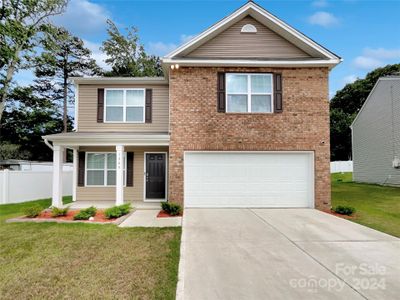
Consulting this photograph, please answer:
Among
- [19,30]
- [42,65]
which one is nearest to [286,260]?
[19,30]

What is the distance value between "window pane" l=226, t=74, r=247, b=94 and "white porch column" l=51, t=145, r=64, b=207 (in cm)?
697

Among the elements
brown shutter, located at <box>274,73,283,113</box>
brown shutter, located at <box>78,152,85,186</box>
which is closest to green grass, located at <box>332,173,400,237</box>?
brown shutter, located at <box>274,73,283,113</box>

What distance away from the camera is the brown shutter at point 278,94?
33.6ft

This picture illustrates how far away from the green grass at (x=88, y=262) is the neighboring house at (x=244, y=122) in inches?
130

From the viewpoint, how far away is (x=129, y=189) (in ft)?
38.9

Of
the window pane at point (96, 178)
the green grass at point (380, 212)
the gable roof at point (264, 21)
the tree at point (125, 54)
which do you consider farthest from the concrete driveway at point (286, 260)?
the tree at point (125, 54)

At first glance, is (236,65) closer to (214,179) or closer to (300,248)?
(214,179)

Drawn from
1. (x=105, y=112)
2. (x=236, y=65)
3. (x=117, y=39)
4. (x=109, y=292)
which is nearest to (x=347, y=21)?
(x=236, y=65)

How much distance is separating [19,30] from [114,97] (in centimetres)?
1209

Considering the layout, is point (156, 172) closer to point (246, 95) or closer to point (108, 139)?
point (108, 139)

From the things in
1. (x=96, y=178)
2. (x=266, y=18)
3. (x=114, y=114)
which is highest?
(x=266, y=18)

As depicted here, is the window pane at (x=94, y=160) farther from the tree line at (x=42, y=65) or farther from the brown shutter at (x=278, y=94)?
the tree line at (x=42, y=65)

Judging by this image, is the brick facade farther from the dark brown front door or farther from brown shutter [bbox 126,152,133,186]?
brown shutter [bbox 126,152,133,186]

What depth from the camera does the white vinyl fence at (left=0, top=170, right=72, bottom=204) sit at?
38.7 ft
